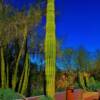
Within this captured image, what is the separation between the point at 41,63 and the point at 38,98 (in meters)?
7.26

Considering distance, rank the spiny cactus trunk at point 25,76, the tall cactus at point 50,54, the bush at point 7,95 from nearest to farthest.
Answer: the bush at point 7,95, the tall cactus at point 50,54, the spiny cactus trunk at point 25,76

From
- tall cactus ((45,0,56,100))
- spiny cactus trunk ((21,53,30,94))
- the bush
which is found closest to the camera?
the bush

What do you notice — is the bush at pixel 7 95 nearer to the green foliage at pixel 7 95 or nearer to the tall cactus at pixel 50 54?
the green foliage at pixel 7 95

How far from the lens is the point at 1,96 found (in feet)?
38.1

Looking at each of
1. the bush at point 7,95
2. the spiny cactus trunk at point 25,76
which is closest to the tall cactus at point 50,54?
the spiny cactus trunk at point 25,76

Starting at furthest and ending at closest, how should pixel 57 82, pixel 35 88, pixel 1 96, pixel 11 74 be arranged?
pixel 57 82
pixel 35 88
pixel 11 74
pixel 1 96

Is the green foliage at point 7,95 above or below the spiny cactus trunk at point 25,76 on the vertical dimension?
below

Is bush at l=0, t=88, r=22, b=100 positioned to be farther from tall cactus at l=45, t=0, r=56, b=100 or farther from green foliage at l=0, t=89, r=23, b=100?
tall cactus at l=45, t=0, r=56, b=100

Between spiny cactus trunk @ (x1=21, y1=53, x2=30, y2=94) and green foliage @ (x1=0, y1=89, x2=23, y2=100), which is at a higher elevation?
spiny cactus trunk @ (x1=21, y1=53, x2=30, y2=94)

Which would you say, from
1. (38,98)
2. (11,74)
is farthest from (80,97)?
(38,98)

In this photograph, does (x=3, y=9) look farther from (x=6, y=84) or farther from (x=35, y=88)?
(x=35, y=88)

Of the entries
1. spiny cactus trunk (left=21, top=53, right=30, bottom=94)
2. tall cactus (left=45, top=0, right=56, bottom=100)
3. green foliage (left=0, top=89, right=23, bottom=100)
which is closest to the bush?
green foliage (left=0, top=89, right=23, bottom=100)

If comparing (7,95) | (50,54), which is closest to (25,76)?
(50,54)

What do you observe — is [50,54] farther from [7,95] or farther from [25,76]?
[7,95]
